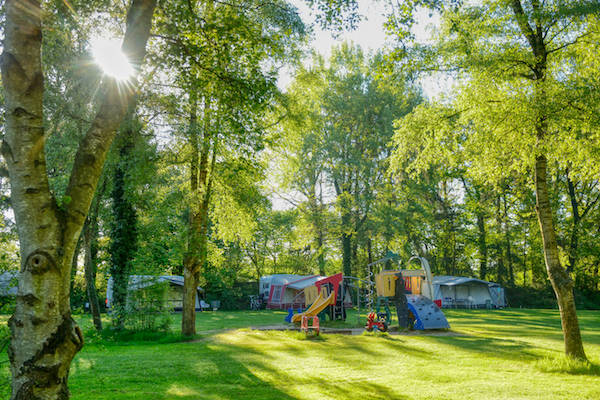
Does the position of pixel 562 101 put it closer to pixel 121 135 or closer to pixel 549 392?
pixel 549 392

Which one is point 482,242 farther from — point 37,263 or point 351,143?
point 37,263

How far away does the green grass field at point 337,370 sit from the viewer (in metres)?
5.52

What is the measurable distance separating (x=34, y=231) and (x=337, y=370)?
18.0ft

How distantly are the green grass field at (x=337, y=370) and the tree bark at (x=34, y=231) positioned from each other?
1.48 metres

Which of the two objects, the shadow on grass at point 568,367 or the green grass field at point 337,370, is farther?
the shadow on grass at point 568,367

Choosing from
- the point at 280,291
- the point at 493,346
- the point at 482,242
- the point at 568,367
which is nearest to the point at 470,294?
the point at 482,242

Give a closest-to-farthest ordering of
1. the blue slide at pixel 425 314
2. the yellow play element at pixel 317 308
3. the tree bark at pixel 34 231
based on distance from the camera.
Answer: the tree bark at pixel 34 231 → the blue slide at pixel 425 314 → the yellow play element at pixel 317 308

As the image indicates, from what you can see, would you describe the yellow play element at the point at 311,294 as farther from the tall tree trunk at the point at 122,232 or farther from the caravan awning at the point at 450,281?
the caravan awning at the point at 450,281

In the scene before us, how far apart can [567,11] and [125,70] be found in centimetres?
675

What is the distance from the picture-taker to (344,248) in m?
26.2

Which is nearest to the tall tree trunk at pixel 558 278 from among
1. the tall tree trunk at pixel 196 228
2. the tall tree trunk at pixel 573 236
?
the tall tree trunk at pixel 196 228

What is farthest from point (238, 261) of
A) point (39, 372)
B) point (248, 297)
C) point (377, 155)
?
point (39, 372)

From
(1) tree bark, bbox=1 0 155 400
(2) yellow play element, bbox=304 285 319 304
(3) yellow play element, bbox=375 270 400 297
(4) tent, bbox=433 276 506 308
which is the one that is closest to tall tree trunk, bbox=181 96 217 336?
(3) yellow play element, bbox=375 270 400 297

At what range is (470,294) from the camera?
1162 inches
